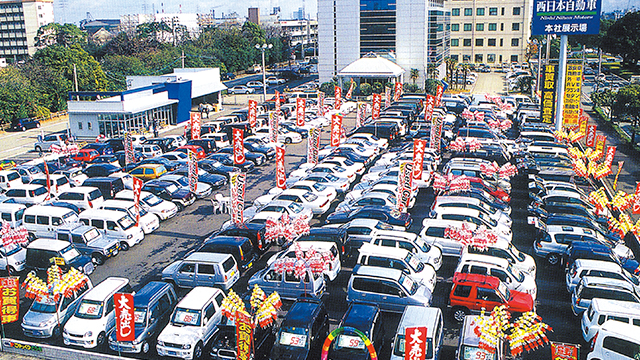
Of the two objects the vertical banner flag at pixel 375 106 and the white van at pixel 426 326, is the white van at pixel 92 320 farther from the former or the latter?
the vertical banner flag at pixel 375 106

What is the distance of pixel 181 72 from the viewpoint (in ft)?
176

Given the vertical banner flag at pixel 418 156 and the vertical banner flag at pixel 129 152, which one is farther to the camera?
the vertical banner flag at pixel 129 152

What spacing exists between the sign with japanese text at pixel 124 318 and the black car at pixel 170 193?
11534mm

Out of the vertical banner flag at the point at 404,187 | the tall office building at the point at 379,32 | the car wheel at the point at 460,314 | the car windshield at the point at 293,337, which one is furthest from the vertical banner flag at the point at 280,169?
the tall office building at the point at 379,32

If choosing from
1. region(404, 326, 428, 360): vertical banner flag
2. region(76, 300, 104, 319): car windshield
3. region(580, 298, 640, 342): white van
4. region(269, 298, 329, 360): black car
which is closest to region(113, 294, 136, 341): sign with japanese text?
region(76, 300, 104, 319): car windshield

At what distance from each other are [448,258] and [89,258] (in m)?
12.2

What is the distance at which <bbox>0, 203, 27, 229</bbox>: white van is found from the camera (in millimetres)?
22430

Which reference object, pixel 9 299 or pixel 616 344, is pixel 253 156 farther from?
pixel 616 344

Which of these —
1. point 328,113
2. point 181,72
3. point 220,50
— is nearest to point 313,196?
point 328,113

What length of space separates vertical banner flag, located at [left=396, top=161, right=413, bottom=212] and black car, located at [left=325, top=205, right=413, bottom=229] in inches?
18.3

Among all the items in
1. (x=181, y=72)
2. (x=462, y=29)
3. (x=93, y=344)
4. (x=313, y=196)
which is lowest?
(x=93, y=344)

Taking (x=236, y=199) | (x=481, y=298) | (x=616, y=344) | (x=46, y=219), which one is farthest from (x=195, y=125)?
(x=616, y=344)

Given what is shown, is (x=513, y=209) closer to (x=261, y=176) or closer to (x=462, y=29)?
(x=261, y=176)

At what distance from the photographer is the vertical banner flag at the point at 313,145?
2775cm
